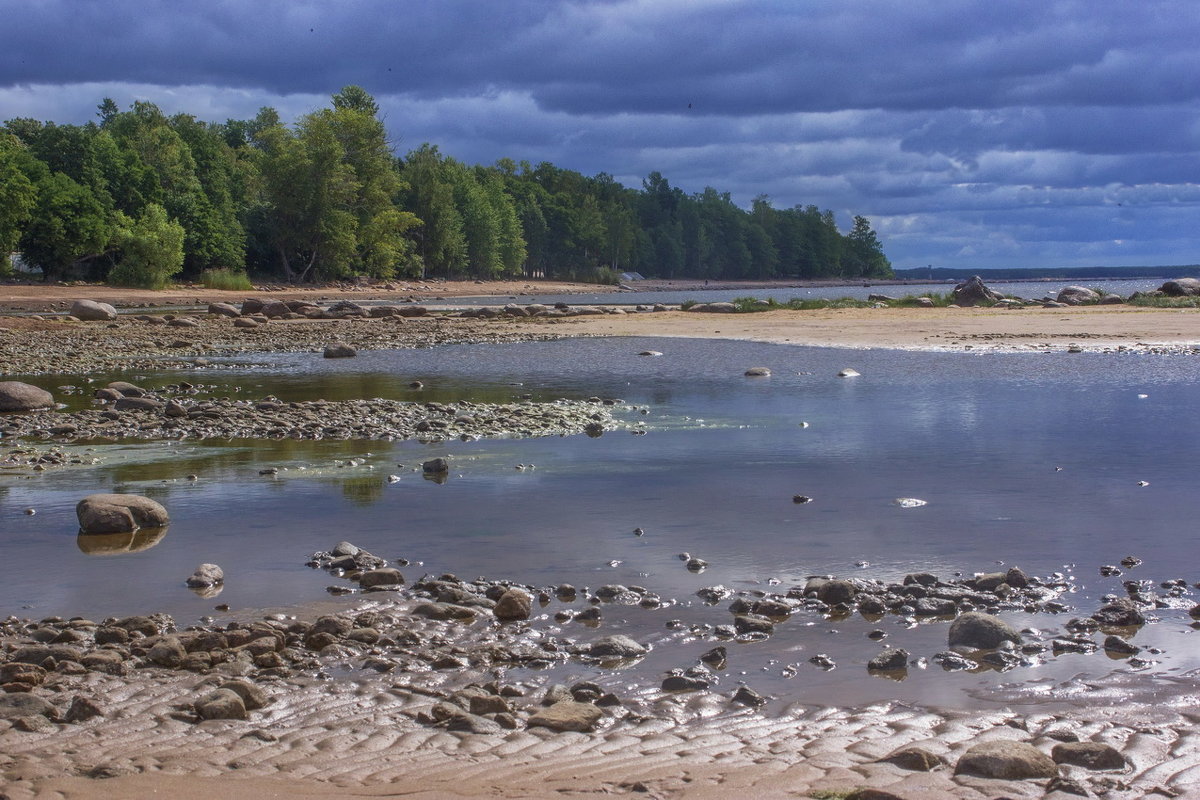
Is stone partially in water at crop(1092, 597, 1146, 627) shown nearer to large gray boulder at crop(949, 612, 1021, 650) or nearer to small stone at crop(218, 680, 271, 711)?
large gray boulder at crop(949, 612, 1021, 650)

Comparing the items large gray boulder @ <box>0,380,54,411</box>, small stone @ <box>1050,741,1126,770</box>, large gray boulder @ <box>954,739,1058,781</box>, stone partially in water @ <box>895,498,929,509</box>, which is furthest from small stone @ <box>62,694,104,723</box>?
large gray boulder @ <box>0,380,54,411</box>

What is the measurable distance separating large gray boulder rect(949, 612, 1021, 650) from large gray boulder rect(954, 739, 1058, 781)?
2.13m

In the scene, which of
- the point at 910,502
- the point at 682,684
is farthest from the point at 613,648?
the point at 910,502

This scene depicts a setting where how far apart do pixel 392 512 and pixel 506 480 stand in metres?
2.13

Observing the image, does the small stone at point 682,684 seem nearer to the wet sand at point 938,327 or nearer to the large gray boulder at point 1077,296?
the wet sand at point 938,327

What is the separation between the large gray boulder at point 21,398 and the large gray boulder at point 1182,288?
53.9m

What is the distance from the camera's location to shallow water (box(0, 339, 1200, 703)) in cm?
841

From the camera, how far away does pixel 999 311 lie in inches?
2115

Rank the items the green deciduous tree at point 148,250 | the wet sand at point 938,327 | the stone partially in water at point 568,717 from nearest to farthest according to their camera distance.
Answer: the stone partially in water at point 568,717 → the wet sand at point 938,327 → the green deciduous tree at point 148,250

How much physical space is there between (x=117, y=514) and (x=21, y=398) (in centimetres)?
1137

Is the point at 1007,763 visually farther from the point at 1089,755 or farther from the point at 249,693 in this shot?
the point at 249,693

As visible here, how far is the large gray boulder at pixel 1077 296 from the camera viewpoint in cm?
5859

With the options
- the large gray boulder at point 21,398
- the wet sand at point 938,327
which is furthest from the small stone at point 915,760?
the wet sand at point 938,327

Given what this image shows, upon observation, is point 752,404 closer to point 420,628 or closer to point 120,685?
point 420,628
